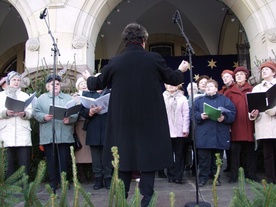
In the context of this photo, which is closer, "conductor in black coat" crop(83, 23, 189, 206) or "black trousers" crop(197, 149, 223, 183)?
"conductor in black coat" crop(83, 23, 189, 206)

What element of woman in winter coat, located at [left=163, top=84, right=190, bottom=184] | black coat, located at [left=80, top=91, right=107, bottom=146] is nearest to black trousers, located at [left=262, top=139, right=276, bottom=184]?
woman in winter coat, located at [left=163, top=84, right=190, bottom=184]

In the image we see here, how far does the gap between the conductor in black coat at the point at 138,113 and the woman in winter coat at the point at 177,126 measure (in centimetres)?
186

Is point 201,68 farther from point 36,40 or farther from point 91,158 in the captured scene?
point 91,158

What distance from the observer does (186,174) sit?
5699 mm

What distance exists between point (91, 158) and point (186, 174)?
1.77m

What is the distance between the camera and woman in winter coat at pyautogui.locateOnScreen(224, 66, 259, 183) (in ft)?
15.1

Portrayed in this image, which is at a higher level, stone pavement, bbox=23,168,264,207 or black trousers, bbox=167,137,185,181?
black trousers, bbox=167,137,185,181

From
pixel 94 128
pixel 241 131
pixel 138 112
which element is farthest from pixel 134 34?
pixel 241 131

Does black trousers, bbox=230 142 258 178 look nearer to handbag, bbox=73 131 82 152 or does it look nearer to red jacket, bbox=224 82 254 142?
red jacket, bbox=224 82 254 142

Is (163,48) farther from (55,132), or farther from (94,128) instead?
(55,132)

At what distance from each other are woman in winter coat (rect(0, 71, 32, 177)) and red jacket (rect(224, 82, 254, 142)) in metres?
2.82

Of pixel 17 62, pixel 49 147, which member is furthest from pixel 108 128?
pixel 17 62

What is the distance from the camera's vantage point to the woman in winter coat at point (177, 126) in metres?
4.79

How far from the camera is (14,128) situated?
435 cm
